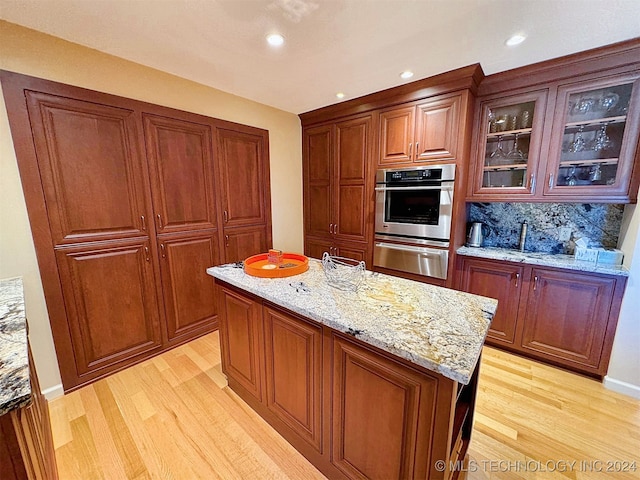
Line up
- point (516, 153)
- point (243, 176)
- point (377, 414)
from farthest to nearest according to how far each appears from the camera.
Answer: point (243, 176)
point (516, 153)
point (377, 414)

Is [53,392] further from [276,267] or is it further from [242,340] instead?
[276,267]

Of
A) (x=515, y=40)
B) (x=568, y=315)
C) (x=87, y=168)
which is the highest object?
(x=515, y=40)

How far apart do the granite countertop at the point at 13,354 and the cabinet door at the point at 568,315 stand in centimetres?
285

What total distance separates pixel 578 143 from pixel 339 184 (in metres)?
2.04

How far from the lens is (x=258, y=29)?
1530 millimetres

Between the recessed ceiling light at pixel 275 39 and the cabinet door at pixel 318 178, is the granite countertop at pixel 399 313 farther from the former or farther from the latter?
the cabinet door at pixel 318 178

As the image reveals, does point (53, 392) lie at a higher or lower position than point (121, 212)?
lower

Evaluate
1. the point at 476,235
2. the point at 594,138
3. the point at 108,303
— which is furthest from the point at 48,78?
the point at 594,138

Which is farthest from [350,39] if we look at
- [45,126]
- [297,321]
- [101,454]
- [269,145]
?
[101,454]

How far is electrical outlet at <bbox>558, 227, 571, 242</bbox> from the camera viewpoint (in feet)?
7.25

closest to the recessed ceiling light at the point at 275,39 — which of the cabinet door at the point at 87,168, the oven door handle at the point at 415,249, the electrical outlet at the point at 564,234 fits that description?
the cabinet door at the point at 87,168

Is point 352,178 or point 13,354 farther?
point 352,178

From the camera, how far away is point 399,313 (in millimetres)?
1071

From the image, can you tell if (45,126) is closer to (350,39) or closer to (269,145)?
(269,145)
